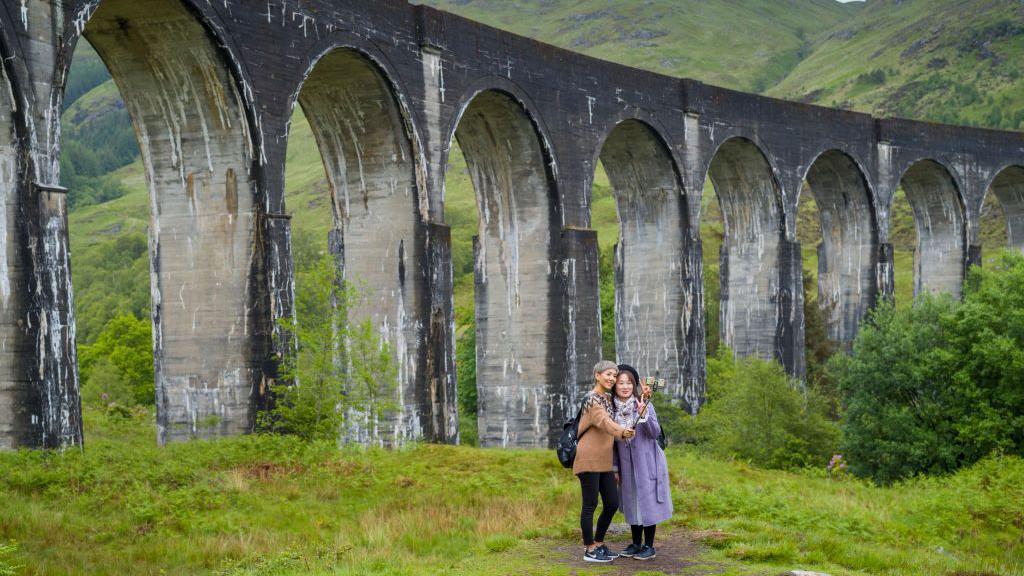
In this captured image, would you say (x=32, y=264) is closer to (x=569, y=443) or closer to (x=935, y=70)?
(x=569, y=443)

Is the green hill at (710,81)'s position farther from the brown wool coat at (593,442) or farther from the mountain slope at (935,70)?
the brown wool coat at (593,442)

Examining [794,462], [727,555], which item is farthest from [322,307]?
[794,462]

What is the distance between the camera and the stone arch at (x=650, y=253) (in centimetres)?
3025

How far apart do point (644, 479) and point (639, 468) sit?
102 millimetres

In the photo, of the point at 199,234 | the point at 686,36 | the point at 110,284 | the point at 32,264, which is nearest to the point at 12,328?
the point at 32,264

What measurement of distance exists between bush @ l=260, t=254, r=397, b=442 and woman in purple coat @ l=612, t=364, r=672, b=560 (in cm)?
823

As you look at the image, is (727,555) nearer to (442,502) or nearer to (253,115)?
(442,502)

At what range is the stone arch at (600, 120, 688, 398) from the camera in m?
30.2

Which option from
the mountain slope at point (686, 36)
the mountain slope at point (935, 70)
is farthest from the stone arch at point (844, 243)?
the mountain slope at point (686, 36)

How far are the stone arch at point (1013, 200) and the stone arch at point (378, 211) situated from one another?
32.0m

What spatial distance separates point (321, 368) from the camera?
17.3 metres

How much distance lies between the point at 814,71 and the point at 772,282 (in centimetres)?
11736

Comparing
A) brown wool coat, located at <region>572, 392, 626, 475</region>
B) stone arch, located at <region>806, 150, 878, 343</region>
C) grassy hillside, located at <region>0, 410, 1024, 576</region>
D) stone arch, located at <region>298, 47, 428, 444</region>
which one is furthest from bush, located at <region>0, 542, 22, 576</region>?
stone arch, located at <region>806, 150, 878, 343</region>

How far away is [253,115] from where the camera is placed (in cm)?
1800
